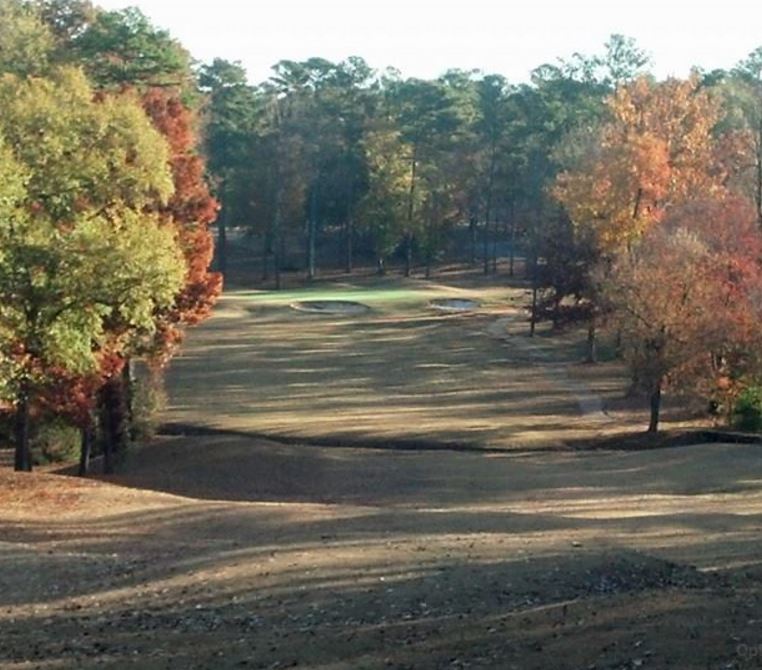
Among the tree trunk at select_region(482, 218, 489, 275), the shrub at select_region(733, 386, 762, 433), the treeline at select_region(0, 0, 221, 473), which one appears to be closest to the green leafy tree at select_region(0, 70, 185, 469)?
the treeline at select_region(0, 0, 221, 473)

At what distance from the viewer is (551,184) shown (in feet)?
307

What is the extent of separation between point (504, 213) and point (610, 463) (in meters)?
76.9

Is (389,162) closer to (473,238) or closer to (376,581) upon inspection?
(473,238)


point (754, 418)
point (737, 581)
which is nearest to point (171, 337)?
point (754, 418)

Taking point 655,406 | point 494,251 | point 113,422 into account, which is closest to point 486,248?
point 494,251

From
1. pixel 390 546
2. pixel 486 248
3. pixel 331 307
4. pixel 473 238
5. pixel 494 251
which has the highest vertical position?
pixel 473 238

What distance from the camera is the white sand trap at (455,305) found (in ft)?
270

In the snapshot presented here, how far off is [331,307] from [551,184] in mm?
20124

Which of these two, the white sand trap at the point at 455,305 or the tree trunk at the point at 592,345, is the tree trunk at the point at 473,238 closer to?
the white sand trap at the point at 455,305

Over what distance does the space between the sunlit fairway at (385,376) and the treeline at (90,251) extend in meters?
7.02

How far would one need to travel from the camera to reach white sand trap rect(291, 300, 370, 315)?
81.0 meters

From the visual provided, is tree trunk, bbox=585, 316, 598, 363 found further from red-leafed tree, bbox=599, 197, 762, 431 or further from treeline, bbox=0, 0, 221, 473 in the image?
treeline, bbox=0, 0, 221, 473

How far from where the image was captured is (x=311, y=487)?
36250 mm

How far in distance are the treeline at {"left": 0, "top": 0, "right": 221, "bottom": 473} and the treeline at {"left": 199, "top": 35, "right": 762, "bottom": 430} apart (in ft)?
50.6
